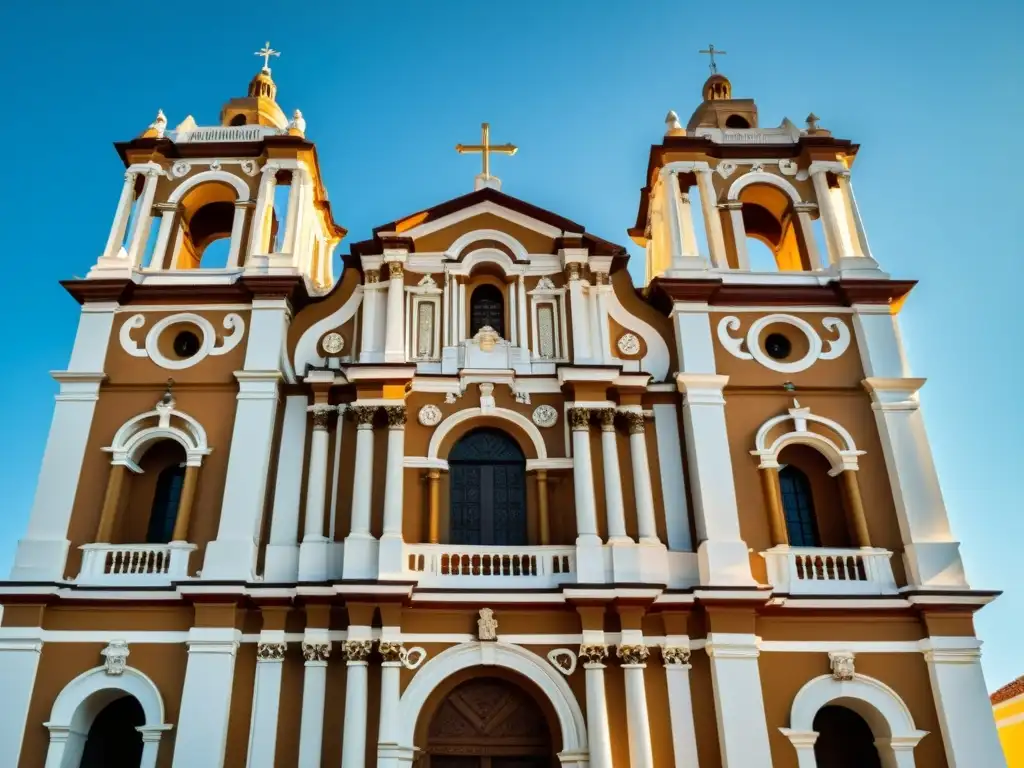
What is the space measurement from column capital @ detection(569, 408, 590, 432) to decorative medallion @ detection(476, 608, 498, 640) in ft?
12.2

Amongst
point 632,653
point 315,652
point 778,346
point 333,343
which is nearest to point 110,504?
point 315,652

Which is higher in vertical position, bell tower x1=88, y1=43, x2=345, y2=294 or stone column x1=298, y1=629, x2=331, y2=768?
bell tower x1=88, y1=43, x2=345, y2=294

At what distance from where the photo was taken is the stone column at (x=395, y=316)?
1812 centimetres

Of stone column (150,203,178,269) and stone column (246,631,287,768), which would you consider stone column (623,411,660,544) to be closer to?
stone column (246,631,287,768)

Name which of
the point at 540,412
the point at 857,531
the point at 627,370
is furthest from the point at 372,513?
the point at 857,531

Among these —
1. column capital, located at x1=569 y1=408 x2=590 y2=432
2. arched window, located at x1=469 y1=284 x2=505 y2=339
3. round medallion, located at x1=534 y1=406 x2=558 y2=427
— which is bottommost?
column capital, located at x1=569 y1=408 x2=590 y2=432

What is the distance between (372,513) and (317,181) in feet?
30.4

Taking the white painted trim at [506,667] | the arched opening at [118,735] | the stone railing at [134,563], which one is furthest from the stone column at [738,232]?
the arched opening at [118,735]

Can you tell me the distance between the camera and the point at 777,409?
1812 centimetres

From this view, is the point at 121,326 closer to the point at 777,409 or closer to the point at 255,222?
the point at 255,222

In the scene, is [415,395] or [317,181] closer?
[415,395]

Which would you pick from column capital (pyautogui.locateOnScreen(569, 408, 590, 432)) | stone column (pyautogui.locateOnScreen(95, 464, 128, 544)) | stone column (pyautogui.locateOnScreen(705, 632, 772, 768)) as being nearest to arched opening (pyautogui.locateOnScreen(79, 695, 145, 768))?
stone column (pyautogui.locateOnScreen(95, 464, 128, 544))

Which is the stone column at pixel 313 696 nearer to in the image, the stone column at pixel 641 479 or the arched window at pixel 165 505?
the arched window at pixel 165 505

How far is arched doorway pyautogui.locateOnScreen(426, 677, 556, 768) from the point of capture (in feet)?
50.9
